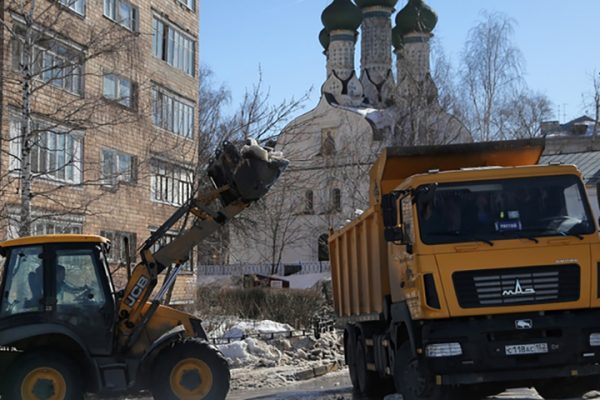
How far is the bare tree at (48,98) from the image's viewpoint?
1683 cm

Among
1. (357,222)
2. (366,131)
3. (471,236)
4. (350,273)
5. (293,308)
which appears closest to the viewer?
(471,236)

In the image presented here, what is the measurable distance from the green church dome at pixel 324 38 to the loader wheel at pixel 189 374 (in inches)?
2072

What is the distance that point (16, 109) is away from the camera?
20.4 metres

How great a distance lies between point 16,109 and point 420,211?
12.8m

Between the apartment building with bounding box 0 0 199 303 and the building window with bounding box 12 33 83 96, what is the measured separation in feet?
0.14

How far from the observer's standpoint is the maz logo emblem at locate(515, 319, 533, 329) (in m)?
9.98

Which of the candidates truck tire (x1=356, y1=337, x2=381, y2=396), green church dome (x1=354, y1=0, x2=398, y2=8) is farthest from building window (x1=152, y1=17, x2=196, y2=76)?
green church dome (x1=354, y1=0, x2=398, y2=8)

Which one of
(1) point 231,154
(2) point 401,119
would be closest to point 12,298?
(1) point 231,154

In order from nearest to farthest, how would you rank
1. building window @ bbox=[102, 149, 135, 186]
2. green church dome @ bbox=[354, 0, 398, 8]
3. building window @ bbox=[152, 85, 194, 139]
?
1. building window @ bbox=[102, 149, 135, 186]
2. building window @ bbox=[152, 85, 194, 139]
3. green church dome @ bbox=[354, 0, 398, 8]

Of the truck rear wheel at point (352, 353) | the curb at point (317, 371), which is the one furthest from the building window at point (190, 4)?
the truck rear wheel at point (352, 353)

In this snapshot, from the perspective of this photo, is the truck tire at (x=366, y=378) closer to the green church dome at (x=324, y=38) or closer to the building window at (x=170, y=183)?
the building window at (x=170, y=183)

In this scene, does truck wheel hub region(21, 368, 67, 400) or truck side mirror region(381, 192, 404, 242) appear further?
truck wheel hub region(21, 368, 67, 400)

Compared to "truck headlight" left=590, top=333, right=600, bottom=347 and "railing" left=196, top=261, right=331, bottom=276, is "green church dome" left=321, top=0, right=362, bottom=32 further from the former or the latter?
"truck headlight" left=590, top=333, right=600, bottom=347

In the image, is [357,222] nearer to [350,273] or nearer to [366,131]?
[350,273]
